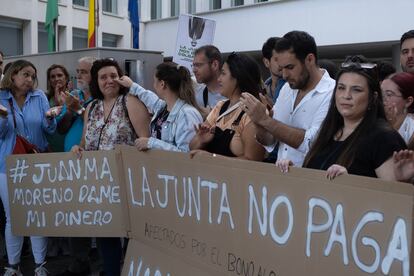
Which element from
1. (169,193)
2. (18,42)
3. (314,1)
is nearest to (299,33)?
(169,193)

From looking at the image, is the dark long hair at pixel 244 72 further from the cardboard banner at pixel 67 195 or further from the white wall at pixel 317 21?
the white wall at pixel 317 21

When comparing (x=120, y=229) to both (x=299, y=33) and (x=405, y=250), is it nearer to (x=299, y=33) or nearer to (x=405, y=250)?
(x=299, y=33)

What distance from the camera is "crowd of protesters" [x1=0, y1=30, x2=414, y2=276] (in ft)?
8.22

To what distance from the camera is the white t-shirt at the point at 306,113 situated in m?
3.08

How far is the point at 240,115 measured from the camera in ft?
11.0

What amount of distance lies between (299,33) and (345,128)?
813 mm

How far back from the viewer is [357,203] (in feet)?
6.93

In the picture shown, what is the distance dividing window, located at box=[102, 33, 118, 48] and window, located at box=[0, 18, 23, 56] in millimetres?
3878

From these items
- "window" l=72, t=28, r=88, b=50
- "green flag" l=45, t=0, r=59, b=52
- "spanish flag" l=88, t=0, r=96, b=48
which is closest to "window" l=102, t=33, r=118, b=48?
"window" l=72, t=28, r=88, b=50

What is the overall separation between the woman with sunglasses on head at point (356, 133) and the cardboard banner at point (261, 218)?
13 cm

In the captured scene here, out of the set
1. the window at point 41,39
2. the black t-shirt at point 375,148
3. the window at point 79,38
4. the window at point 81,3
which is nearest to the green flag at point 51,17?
the window at point 41,39

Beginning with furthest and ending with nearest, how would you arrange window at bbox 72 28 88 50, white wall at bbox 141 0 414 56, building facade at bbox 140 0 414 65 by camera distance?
window at bbox 72 28 88 50
building facade at bbox 140 0 414 65
white wall at bbox 141 0 414 56

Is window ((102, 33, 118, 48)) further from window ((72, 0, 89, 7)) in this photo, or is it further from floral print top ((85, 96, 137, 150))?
floral print top ((85, 96, 137, 150))

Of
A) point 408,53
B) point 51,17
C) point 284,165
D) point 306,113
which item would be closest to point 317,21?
point 51,17
